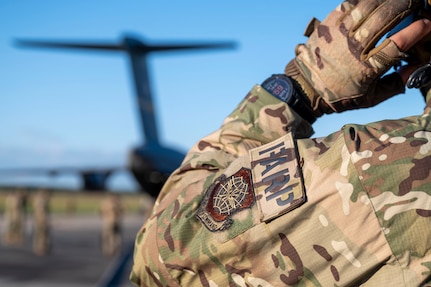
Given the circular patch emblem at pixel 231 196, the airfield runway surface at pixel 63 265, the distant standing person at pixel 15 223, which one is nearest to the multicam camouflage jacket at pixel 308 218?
the circular patch emblem at pixel 231 196

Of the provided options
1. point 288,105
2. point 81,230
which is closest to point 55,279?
point 288,105

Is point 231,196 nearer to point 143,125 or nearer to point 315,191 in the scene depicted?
point 315,191

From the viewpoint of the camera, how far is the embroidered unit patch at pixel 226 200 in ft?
3.24

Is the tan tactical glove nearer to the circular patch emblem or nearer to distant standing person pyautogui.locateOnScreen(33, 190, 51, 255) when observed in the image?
the circular patch emblem

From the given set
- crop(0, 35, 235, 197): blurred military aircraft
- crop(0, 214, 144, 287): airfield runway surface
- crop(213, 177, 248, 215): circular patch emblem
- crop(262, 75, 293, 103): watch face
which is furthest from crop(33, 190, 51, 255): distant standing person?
crop(213, 177, 248, 215): circular patch emblem

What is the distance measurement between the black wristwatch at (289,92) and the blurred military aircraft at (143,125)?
9.15m

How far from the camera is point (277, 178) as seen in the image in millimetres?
974

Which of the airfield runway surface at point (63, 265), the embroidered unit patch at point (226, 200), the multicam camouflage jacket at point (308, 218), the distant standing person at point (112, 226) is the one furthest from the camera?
the distant standing person at point (112, 226)

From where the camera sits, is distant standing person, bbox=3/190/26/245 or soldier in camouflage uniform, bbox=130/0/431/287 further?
distant standing person, bbox=3/190/26/245

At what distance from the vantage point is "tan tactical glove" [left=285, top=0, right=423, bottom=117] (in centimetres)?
103

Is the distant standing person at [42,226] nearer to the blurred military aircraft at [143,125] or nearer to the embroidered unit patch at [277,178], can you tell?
the blurred military aircraft at [143,125]

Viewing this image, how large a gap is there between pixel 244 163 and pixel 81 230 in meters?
24.9

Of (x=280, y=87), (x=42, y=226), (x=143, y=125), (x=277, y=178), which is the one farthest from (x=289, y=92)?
(x=42, y=226)

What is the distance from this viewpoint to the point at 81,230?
24.9 m
